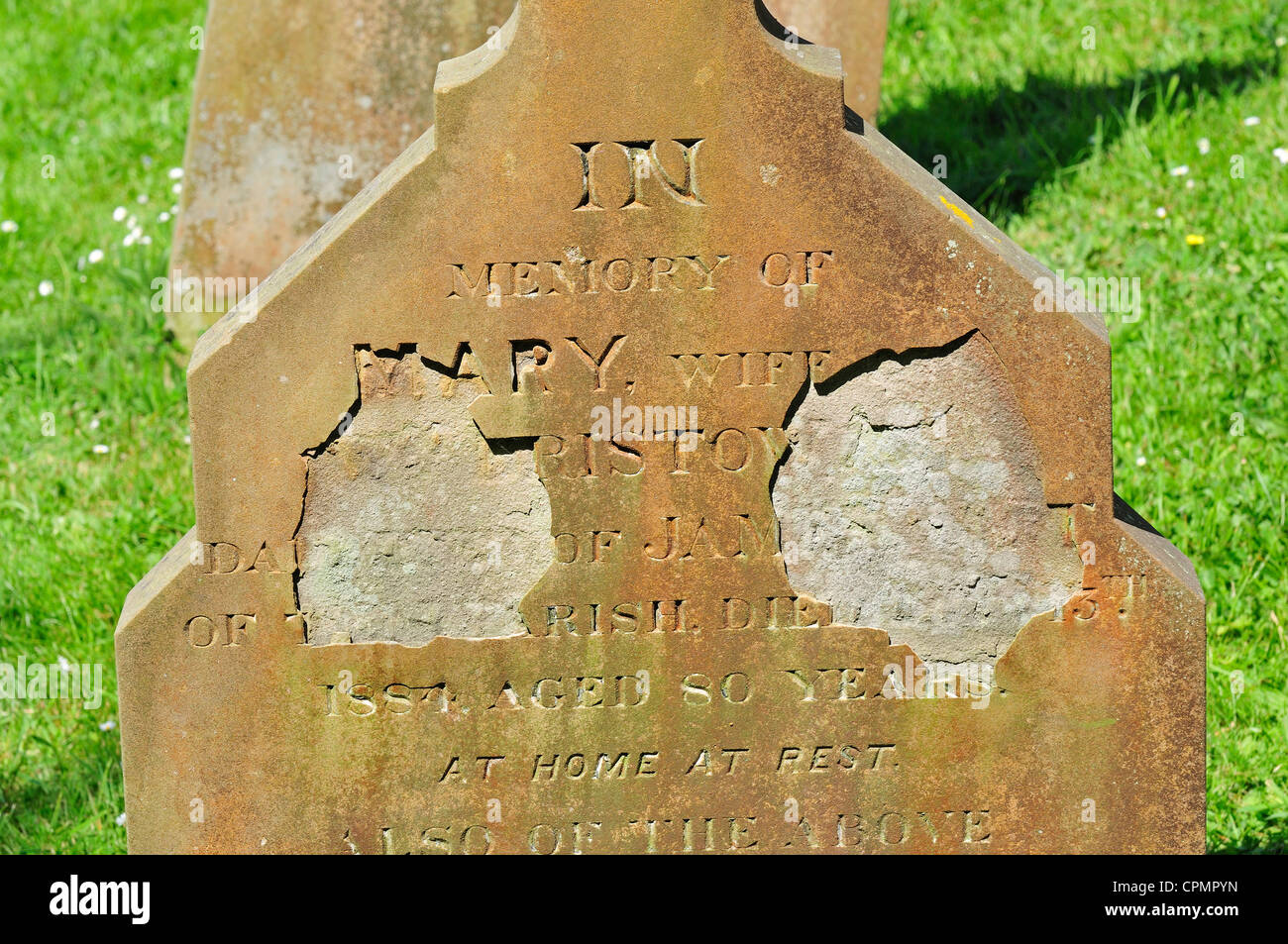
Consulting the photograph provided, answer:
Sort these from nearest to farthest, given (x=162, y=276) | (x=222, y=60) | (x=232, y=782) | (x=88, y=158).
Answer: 1. (x=232, y=782)
2. (x=222, y=60)
3. (x=162, y=276)
4. (x=88, y=158)

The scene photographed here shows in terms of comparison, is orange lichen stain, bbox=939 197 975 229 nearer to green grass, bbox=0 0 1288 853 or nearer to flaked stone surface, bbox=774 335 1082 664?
flaked stone surface, bbox=774 335 1082 664

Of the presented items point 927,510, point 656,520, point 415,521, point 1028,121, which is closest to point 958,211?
point 927,510

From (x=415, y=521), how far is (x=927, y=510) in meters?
1.05

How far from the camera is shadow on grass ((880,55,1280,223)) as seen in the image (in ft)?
18.7

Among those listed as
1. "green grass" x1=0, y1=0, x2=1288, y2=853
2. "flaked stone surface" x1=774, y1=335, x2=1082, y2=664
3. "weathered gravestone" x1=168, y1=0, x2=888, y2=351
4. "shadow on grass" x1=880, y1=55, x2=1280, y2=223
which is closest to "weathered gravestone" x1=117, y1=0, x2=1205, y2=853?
"flaked stone surface" x1=774, y1=335, x2=1082, y2=664

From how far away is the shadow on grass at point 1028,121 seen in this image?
18.7 ft

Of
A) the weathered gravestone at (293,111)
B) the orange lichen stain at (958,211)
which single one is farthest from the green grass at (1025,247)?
the orange lichen stain at (958,211)

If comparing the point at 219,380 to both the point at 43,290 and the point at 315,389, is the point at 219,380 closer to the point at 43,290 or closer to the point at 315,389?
the point at 315,389

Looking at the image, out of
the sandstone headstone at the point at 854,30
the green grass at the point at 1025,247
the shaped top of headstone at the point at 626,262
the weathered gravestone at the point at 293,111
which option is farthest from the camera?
the sandstone headstone at the point at 854,30

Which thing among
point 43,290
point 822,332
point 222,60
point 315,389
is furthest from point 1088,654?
point 43,290

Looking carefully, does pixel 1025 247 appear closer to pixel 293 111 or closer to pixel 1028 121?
pixel 1028 121

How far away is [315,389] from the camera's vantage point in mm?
2773

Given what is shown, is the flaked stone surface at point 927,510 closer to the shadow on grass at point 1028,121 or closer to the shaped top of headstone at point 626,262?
the shaped top of headstone at point 626,262

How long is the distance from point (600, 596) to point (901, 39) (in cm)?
482
